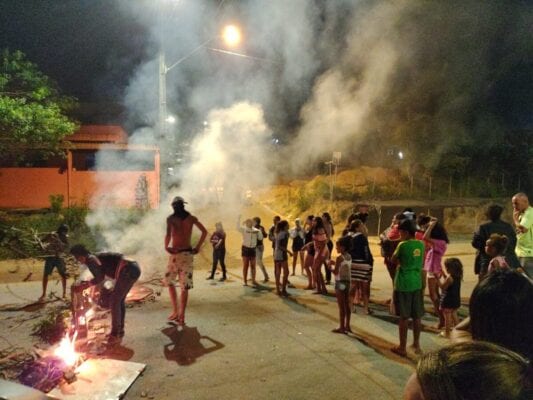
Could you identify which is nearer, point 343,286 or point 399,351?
point 399,351

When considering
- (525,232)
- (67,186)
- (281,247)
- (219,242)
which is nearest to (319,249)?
(281,247)

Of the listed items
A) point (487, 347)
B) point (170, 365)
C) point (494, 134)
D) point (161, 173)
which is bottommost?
point (170, 365)

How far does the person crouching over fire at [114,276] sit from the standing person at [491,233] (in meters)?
4.79

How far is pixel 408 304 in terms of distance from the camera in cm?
526

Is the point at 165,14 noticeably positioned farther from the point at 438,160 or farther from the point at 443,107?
the point at 443,107

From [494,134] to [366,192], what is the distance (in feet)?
38.7

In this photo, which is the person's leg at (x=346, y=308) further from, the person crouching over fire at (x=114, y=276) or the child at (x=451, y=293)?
the person crouching over fire at (x=114, y=276)

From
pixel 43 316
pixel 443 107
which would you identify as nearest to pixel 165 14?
pixel 43 316

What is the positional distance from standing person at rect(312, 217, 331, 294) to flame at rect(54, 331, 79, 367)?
462cm

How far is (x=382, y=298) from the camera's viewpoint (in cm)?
826

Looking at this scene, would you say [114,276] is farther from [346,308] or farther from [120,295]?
[346,308]

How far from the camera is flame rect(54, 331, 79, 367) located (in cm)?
470

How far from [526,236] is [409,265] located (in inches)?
77.8

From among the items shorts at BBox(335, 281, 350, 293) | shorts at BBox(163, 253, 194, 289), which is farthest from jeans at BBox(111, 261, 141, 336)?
shorts at BBox(335, 281, 350, 293)
